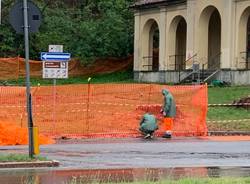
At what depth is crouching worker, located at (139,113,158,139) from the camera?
2255cm

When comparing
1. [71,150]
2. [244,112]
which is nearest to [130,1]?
[244,112]

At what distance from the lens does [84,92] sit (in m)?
25.5

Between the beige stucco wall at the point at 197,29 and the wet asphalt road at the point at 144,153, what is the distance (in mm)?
17886

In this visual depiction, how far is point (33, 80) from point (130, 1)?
498 inches

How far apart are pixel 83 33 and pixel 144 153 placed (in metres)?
34.5

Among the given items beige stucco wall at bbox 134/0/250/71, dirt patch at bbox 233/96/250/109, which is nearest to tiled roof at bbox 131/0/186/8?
beige stucco wall at bbox 134/0/250/71

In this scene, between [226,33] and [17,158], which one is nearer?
[17,158]

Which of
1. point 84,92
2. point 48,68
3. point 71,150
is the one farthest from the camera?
point 84,92

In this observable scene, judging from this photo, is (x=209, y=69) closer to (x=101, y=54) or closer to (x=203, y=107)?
(x=101, y=54)

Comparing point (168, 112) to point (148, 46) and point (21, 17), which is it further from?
point (148, 46)

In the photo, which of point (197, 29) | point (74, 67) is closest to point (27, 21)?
point (197, 29)

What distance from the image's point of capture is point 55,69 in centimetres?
2080

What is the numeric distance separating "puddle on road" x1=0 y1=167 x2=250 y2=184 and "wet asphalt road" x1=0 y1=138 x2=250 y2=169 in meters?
0.85

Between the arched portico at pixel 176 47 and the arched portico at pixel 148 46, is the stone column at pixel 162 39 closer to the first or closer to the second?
the arched portico at pixel 176 47
